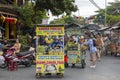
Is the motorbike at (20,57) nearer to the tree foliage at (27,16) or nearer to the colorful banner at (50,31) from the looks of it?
the colorful banner at (50,31)

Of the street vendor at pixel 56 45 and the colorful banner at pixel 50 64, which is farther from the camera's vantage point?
the street vendor at pixel 56 45

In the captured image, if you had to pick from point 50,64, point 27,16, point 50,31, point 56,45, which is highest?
point 27,16

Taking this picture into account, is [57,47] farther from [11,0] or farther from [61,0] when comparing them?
[11,0]

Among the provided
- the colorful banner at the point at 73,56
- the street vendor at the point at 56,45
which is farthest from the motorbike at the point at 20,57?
the street vendor at the point at 56,45

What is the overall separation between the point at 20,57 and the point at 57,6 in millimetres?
12518

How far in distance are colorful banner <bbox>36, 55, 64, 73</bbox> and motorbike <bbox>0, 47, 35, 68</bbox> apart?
13.5 ft

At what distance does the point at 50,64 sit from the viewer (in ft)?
52.7

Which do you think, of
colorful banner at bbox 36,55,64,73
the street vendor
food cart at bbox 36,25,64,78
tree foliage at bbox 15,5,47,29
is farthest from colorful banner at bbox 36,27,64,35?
tree foliage at bbox 15,5,47,29

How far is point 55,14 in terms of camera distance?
110 ft

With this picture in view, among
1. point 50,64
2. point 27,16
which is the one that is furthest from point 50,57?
point 27,16

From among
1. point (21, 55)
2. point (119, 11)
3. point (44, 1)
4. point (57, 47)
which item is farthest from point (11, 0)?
point (119, 11)

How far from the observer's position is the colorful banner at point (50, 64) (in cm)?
1606

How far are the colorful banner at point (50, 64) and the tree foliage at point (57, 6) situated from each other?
16325 millimetres

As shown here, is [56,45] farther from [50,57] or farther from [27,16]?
[27,16]
